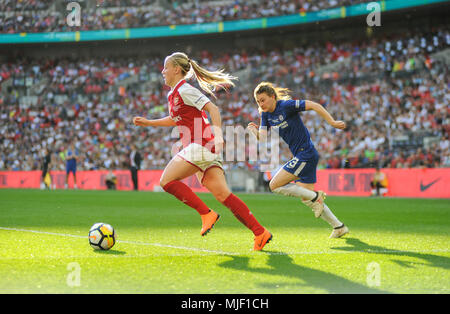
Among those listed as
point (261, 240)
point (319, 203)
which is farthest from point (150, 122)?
point (319, 203)

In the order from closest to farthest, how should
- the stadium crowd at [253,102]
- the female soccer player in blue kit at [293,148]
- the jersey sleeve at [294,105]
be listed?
the jersey sleeve at [294,105], the female soccer player in blue kit at [293,148], the stadium crowd at [253,102]

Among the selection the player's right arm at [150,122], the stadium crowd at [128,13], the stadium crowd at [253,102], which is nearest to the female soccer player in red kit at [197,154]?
the player's right arm at [150,122]

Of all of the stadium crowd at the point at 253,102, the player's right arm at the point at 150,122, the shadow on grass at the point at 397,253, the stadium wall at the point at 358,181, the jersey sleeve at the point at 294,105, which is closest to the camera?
the shadow on grass at the point at 397,253

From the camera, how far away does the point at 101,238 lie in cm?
630

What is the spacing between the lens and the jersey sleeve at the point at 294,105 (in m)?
7.42

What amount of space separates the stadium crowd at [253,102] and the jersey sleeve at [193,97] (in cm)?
1641

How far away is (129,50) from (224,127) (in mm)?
13254

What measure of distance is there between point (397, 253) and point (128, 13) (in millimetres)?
35279

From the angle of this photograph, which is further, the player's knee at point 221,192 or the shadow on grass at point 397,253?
the player's knee at point 221,192

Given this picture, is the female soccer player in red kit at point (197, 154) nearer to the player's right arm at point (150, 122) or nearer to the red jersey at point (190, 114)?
the red jersey at point (190, 114)

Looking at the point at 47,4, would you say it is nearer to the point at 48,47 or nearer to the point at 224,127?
the point at 48,47

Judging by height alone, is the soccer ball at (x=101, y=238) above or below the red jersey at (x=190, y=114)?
below

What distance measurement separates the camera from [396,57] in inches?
1136

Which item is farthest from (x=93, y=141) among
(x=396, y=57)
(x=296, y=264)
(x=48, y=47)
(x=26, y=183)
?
(x=296, y=264)
